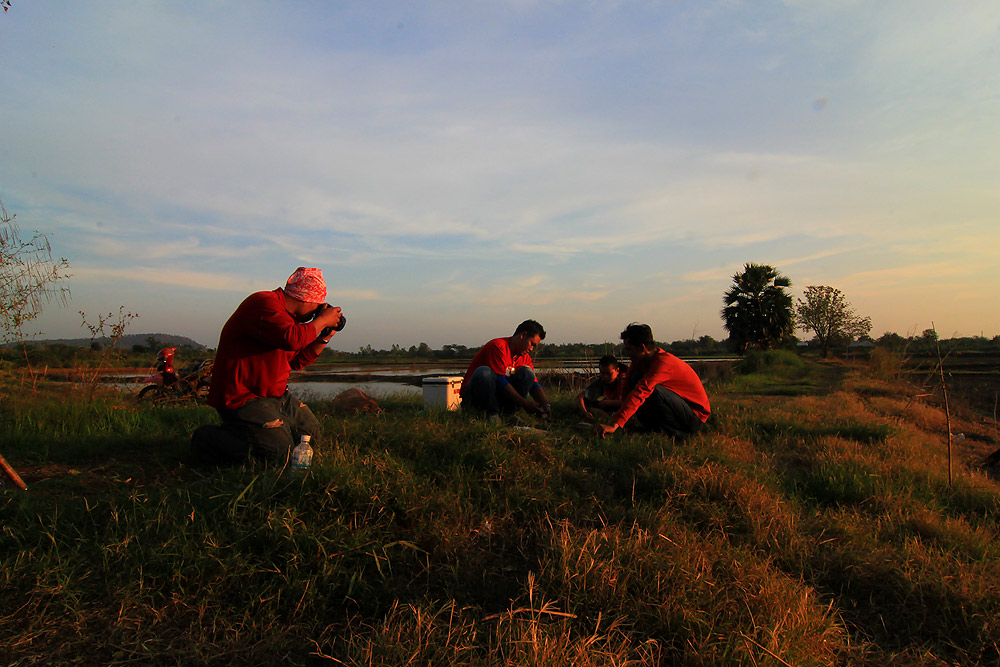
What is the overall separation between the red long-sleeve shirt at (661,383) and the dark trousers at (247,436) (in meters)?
2.68

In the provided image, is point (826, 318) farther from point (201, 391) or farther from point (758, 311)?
point (201, 391)

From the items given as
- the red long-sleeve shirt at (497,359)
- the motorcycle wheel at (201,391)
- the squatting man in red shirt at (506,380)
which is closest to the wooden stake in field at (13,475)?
the squatting man in red shirt at (506,380)

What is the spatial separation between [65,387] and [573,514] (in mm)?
5489

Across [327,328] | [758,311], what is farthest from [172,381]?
[758,311]

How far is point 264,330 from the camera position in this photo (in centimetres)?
329

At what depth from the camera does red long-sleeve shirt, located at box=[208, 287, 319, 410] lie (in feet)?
10.8

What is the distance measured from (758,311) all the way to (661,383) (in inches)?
1095

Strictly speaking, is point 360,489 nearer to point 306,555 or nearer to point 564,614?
point 306,555

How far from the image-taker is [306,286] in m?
3.69

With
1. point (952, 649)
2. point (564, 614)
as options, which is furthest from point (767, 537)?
point (564, 614)

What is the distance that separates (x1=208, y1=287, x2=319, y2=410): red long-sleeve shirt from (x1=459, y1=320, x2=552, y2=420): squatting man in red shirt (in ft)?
7.15

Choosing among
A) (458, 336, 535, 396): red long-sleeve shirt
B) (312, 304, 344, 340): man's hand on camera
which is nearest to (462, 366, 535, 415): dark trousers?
(458, 336, 535, 396): red long-sleeve shirt

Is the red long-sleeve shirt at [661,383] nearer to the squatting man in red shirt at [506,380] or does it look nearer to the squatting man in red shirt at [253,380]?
the squatting man in red shirt at [506,380]

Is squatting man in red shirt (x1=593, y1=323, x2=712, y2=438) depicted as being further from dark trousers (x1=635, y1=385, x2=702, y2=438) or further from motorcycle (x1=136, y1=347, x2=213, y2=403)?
motorcycle (x1=136, y1=347, x2=213, y2=403)
